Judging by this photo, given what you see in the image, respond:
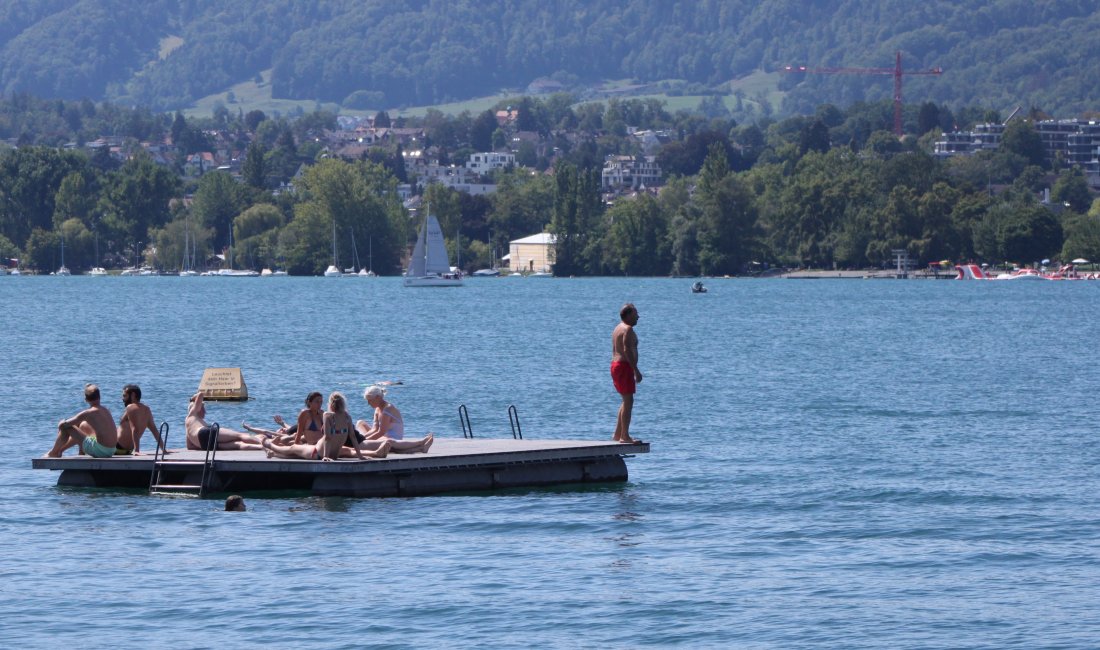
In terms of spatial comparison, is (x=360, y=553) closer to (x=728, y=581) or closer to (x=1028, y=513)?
(x=728, y=581)

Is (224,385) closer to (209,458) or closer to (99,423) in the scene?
(99,423)

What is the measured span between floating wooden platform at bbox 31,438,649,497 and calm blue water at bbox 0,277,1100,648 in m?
0.37

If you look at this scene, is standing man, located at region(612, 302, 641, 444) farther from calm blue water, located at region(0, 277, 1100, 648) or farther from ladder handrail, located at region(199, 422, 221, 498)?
ladder handrail, located at region(199, 422, 221, 498)

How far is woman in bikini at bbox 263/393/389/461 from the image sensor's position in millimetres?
30688

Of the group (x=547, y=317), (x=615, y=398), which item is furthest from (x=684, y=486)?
(x=547, y=317)

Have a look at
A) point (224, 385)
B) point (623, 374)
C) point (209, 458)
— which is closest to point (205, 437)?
point (209, 458)

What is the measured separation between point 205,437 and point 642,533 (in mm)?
7721

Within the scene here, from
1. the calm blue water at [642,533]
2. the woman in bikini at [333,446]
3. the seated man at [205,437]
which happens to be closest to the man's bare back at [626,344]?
the calm blue water at [642,533]

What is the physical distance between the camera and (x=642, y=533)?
A: 96.4 ft

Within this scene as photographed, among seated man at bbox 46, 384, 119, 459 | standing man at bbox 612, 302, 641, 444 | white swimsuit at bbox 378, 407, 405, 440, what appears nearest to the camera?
standing man at bbox 612, 302, 641, 444

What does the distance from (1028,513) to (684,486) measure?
6211mm

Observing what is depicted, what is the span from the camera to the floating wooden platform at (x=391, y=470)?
103ft

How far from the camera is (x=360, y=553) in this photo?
27453 mm

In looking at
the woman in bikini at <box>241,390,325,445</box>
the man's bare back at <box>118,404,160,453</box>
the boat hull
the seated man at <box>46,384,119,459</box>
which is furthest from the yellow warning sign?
the boat hull
